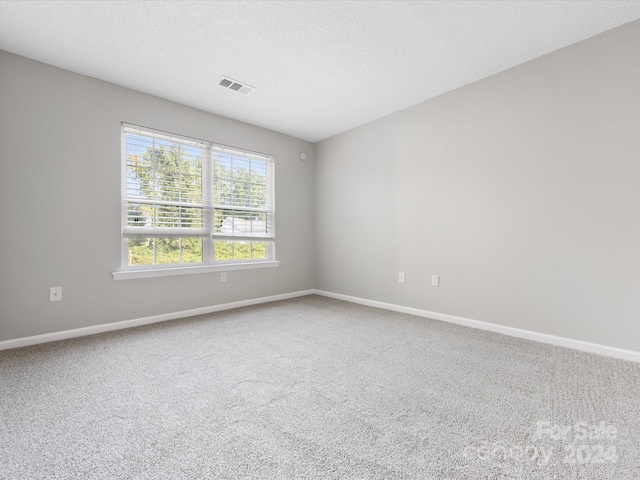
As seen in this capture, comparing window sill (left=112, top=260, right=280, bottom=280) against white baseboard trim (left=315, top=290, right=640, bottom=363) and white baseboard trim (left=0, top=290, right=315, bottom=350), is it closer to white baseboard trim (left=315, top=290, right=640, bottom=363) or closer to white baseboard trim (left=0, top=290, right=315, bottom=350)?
white baseboard trim (left=0, top=290, right=315, bottom=350)

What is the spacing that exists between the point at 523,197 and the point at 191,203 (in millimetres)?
3441

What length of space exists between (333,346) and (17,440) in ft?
6.24

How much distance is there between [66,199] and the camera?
2713 millimetres

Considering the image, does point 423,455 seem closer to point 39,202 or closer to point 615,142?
point 615,142

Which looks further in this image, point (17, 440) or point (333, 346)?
point (333, 346)

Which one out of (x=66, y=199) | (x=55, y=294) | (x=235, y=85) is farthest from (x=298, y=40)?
(x=55, y=294)

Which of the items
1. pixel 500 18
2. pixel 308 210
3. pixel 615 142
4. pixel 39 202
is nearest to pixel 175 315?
pixel 39 202

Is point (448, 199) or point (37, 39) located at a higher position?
point (37, 39)

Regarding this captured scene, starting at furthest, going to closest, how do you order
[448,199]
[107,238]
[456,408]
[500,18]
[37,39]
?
[448,199], [107,238], [37,39], [500,18], [456,408]

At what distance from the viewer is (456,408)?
5.27 feet

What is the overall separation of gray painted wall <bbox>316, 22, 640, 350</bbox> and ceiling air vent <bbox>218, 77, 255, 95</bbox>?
1.68m

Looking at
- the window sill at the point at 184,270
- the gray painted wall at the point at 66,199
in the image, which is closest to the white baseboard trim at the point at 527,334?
the window sill at the point at 184,270

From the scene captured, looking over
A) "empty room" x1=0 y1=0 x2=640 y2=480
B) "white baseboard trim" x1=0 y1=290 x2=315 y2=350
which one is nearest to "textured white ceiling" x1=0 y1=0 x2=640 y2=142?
"empty room" x1=0 y1=0 x2=640 y2=480

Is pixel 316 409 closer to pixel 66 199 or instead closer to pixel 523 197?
pixel 523 197
